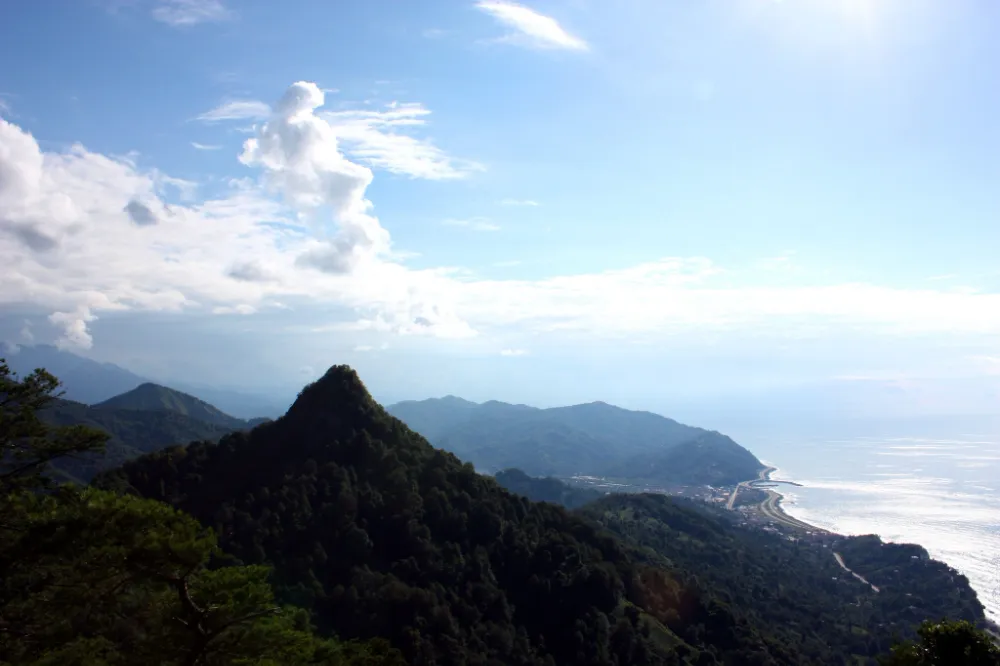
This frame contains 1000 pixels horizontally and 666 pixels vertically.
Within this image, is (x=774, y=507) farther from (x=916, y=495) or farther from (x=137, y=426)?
(x=137, y=426)

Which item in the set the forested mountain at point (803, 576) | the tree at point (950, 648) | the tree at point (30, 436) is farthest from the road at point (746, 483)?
the tree at point (30, 436)

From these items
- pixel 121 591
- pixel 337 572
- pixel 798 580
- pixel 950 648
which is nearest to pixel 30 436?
pixel 121 591

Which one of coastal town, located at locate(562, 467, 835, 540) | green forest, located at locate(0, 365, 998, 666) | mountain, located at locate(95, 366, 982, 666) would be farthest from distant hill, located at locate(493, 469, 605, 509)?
mountain, located at locate(95, 366, 982, 666)

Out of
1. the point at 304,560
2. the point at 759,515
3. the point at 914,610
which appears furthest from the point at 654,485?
the point at 304,560

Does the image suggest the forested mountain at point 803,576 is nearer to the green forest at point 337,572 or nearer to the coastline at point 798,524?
the green forest at point 337,572

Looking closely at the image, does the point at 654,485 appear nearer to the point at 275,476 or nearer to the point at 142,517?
the point at 275,476

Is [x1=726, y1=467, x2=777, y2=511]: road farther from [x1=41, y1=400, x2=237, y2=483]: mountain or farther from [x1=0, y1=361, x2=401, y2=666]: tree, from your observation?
[x1=0, y1=361, x2=401, y2=666]: tree
